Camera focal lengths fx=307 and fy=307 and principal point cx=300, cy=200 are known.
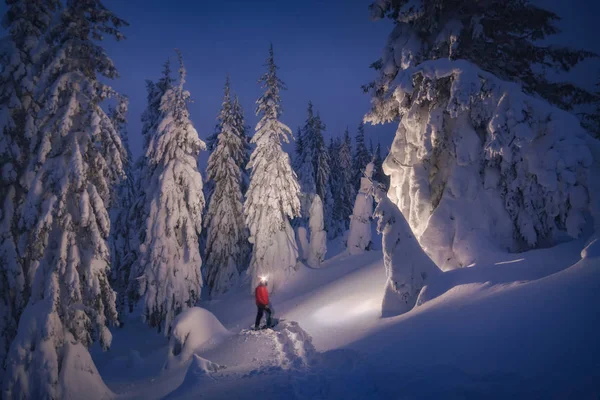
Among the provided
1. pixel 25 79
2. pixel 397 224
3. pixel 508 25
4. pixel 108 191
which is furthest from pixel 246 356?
pixel 508 25

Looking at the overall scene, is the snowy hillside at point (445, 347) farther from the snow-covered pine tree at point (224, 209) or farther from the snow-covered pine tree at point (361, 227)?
the snow-covered pine tree at point (361, 227)

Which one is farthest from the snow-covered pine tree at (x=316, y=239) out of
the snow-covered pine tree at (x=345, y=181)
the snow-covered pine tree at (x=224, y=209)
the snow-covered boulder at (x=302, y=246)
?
the snow-covered pine tree at (x=345, y=181)

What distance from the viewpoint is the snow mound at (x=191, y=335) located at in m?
11.0

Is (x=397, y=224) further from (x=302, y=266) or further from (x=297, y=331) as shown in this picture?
(x=302, y=266)

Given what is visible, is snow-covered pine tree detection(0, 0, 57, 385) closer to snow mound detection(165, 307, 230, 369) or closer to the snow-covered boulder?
snow mound detection(165, 307, 230, 369)

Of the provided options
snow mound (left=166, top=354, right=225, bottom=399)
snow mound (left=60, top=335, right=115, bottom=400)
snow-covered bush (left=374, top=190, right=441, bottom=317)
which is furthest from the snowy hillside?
snow mound (left=60, top=335, right=115, bottom=400)

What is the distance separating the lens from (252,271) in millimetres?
22281

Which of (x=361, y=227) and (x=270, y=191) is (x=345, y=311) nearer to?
(x=270, y=191)

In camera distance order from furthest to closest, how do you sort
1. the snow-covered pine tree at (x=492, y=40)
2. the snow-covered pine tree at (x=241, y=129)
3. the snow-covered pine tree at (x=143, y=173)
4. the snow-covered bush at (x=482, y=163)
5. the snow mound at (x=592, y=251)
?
the snow-covered pine tree at (x=241, y=129) < the snow-covered pine tree at (x=143, y=173) < the snow-covered pine tree at (x=492, y=40) < the snow-covered bush at (x=482, y=163) < the snow mound at (x=592, y=251)

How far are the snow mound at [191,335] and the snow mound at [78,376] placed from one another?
2.40 metres

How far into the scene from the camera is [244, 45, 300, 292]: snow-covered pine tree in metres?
20.8

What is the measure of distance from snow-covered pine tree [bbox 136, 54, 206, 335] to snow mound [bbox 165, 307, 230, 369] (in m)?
5.34

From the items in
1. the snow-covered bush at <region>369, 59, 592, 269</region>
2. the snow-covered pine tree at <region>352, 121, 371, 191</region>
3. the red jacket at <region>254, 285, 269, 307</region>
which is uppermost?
the snow-covered pine tree at <region>352, 121, 371, 191</region>

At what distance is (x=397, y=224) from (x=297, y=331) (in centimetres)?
490
